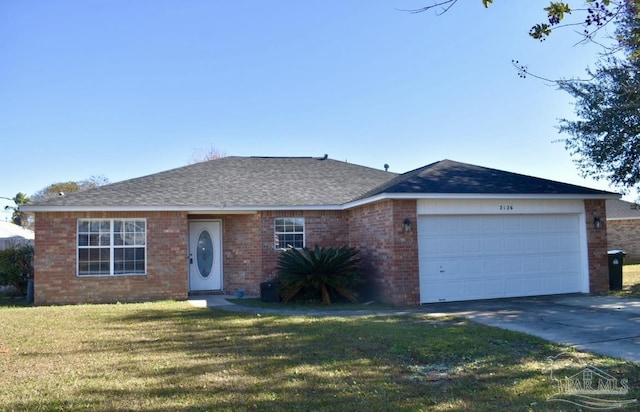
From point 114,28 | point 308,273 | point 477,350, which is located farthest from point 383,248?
point 114,28

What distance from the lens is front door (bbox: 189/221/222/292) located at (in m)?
16.5

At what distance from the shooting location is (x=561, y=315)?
1023 cm

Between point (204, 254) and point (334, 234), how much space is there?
4.25m

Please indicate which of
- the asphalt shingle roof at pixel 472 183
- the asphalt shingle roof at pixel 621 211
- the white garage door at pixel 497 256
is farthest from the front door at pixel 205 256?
the asphalt shingle roof at pixel 621 211

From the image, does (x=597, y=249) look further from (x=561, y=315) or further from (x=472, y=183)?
(x=561, y=315)

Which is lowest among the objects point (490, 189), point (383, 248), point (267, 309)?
point (267, 309)

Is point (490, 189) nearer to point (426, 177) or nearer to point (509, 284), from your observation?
point (426, 177)

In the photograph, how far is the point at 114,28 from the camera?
13.2m

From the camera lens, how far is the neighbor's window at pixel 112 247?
1479 cm

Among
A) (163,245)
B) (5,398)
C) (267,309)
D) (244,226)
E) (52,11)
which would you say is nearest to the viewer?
(5,398)

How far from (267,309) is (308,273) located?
163 centimetres

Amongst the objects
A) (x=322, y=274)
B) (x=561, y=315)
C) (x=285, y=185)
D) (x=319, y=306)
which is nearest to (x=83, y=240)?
(x=285, y=185)

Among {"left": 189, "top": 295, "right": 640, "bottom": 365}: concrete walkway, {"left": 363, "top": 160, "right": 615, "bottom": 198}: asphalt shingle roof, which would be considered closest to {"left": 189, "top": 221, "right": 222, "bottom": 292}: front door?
{"left": 189, "top": 295, "right": 640, "bottom": 365}: concrete walkway

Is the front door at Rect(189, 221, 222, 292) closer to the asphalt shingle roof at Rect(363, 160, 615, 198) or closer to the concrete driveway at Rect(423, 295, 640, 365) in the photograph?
the asphalt shingle roof at Rect(363, 160, 615, 198)
